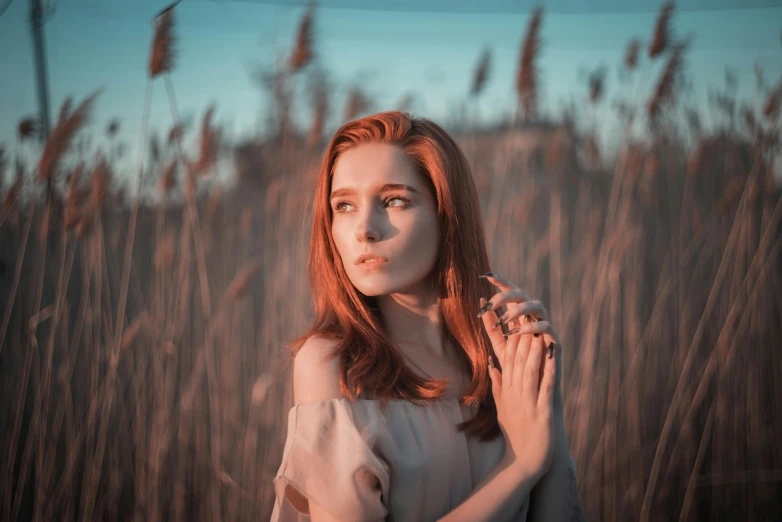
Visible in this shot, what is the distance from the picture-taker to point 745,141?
2322 millimetres

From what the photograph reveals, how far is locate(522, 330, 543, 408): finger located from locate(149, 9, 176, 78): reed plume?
4.06ft

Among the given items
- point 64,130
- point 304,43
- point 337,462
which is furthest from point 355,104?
point 337,462

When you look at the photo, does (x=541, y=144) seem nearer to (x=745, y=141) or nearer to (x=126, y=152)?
(x=745, y=141)

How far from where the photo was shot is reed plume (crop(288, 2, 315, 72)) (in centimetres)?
173

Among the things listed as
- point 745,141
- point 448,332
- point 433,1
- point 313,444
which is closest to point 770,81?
point 745,141

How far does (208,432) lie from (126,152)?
112cm

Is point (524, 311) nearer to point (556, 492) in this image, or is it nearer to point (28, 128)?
point (556, 492)

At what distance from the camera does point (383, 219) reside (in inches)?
41.3

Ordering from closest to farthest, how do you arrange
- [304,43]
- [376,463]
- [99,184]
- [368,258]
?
1. [376,463]
2. [368,258]
3. [99,184]
4. [304,43]

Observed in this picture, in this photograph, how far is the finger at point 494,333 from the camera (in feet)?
3.50

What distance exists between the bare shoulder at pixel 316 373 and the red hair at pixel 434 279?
1cm

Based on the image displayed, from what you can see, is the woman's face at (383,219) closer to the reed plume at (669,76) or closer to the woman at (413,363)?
the woman at (413,363)

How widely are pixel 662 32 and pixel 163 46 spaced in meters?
1.48

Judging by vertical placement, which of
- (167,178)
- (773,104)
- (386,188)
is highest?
(773,104)
